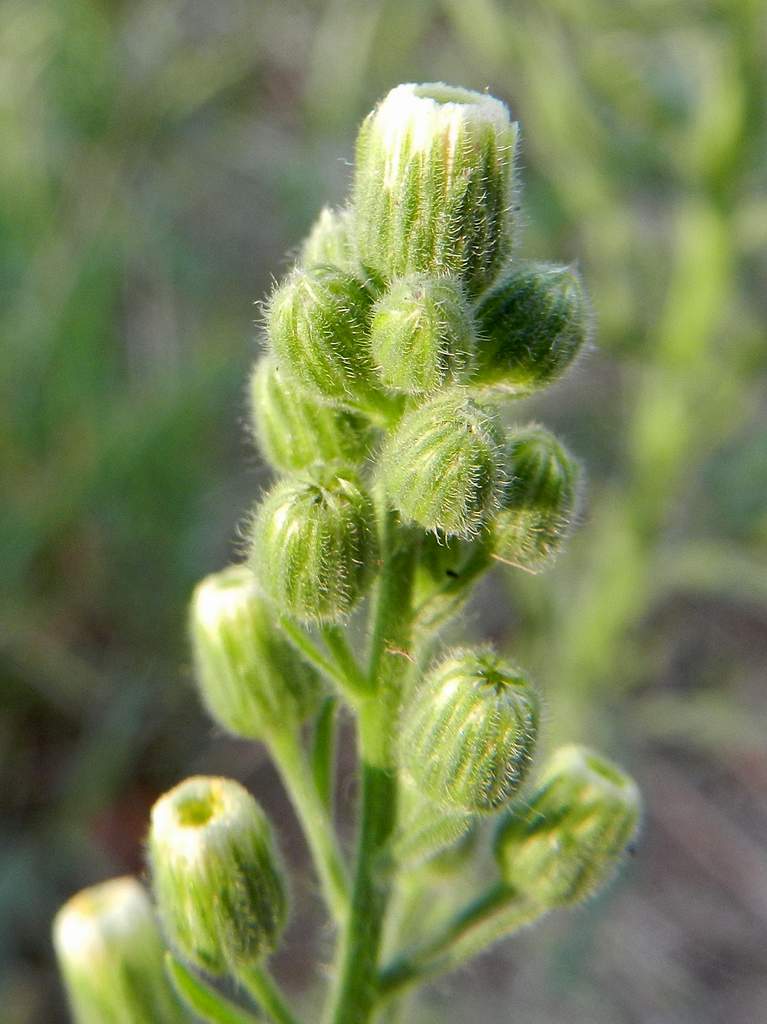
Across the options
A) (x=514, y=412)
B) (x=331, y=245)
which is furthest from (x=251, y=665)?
(x=514, y=412)

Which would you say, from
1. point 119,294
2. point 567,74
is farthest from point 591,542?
point 119,294

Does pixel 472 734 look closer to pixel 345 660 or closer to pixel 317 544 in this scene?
pixel 345 660

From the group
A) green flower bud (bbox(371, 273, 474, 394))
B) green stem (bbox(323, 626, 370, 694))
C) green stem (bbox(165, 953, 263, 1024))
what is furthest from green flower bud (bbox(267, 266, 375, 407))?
green stem (bbox(165, 953, 263, 1024))

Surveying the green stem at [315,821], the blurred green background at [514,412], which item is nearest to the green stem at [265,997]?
the green stem at [315,821]

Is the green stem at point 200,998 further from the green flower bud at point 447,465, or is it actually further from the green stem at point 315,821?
the green flower bud at point 447,465

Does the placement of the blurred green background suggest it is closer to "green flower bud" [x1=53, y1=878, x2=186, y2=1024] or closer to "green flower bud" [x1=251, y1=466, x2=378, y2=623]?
"green flower bud" [x1=53, y1=878, x2=186, y2=1024]
